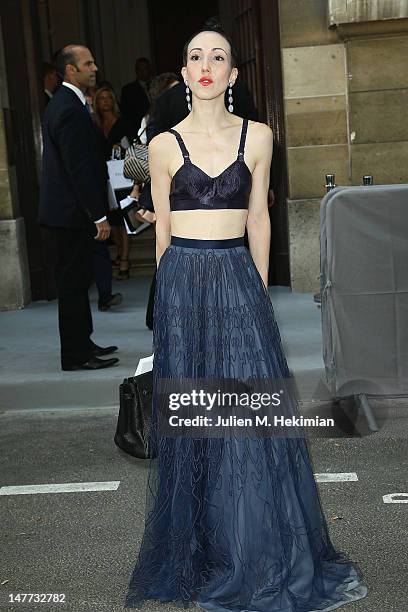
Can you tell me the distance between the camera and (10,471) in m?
5.95

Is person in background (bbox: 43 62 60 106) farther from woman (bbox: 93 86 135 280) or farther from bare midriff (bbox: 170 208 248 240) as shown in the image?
bare midriff (bbox: 170 208 248 240)

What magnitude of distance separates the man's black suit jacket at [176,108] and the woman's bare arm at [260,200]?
3344mm

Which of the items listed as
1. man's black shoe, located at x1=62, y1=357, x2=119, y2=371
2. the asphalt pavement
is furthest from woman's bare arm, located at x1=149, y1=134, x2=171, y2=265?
man's black shoe, located at x1=62, y1=357, x2=119, y2=371

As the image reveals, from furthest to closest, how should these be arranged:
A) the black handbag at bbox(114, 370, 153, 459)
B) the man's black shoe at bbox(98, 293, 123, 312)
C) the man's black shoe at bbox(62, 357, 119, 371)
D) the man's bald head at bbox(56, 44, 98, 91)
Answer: the man's black shoe at bbox(98, 293, 123, 312)
the man's black shoe at bbox(62, 357, 119, 371)
the man's bald head at bbox(56, 44, 98, 91)
the black handbag at bbox(114, 370, 153, 459)

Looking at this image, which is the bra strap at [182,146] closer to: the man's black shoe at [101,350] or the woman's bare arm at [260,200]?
the woman's bare arm at [260,200]

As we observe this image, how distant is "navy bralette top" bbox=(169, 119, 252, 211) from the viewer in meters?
4.15

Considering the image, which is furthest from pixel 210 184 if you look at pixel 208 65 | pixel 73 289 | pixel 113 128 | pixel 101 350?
pixel 113 128

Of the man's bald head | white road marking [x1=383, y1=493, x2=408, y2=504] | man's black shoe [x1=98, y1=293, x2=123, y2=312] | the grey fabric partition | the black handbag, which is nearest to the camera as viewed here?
the black handbag

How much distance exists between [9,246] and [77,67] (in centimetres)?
311

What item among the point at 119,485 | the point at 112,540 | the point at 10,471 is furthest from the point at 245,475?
the point at 10,471

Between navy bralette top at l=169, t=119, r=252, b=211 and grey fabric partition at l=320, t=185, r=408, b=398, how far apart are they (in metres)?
1.92

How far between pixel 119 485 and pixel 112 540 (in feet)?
2.47

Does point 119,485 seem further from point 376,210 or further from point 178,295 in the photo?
point 376,210

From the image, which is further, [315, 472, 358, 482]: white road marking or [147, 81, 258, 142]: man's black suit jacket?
[147, 81, 258, 142]: man's black suit jacket
